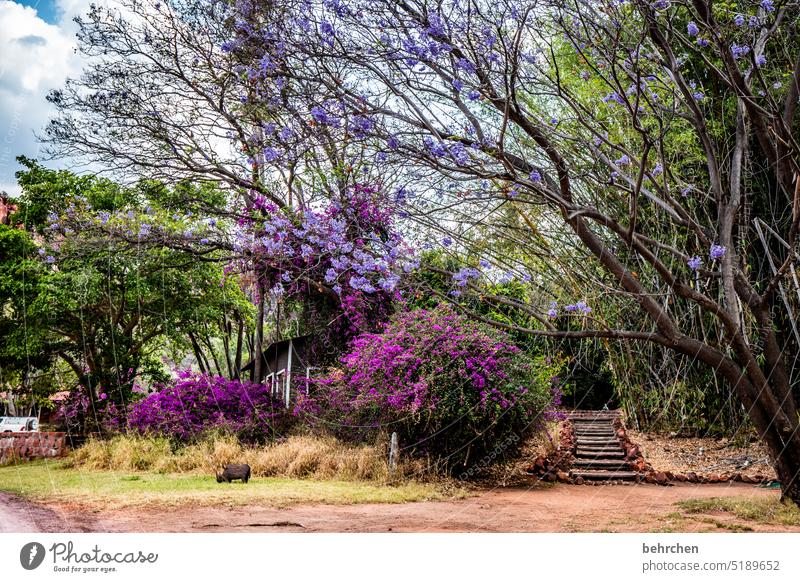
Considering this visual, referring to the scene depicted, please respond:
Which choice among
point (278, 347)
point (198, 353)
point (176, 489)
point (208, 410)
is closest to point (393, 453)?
point (176, 489)

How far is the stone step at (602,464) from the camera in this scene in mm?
5863

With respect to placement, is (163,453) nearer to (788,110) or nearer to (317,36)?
(317,36)

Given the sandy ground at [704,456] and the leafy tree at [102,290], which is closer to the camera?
the leafy tree at [102,290]

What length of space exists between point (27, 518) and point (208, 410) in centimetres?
342

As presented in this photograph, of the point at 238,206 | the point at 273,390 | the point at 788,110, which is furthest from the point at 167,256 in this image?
the point at 788,110

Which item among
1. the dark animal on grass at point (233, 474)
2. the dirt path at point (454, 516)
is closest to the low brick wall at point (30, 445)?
the dirt path at point (454, 516)

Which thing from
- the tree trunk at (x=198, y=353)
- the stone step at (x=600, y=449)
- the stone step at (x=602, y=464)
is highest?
the tree trunk at (x=198, y=353)

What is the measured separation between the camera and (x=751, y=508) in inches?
151

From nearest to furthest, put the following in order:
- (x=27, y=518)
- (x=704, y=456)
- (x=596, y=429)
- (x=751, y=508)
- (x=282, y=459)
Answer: (x=27, y=518)
(x=751, y=508)
(x=282, y=459)
(x=704, y=456)
(x=596, y=429)

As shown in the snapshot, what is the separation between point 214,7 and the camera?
12.9 feet

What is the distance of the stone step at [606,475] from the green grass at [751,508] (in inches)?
46.6

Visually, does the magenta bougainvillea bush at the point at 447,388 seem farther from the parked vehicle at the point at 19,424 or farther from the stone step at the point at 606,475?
the parked vehicle at the point at 19,424

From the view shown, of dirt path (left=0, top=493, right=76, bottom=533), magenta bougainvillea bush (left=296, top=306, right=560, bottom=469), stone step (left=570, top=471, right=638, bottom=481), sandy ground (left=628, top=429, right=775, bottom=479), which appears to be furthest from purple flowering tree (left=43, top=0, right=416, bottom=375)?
sandy ground (left=628, top=429, right=775, bottom=479)

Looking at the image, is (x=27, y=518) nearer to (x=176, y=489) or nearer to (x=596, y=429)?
(x=176, y=489)
